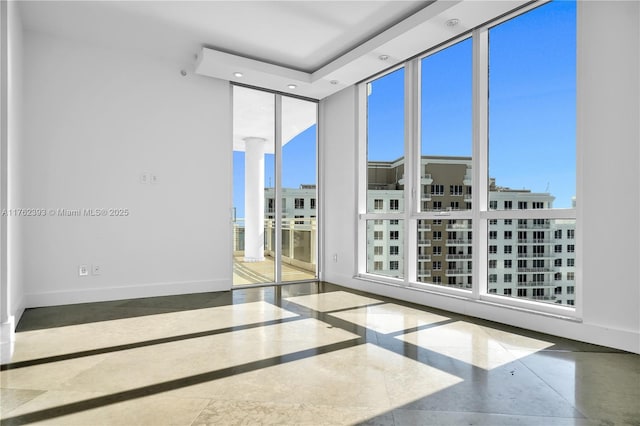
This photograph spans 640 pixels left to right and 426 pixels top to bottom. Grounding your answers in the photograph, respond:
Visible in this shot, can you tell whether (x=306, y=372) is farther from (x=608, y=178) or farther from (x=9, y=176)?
(x=9, y=176)

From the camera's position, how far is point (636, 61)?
8.45ft

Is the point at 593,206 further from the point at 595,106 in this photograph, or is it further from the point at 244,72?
the point at 244,72

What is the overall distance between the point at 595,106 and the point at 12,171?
4.71 metres

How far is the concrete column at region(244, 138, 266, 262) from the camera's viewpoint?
5.19 m

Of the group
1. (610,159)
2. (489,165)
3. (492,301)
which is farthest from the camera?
(489,165)

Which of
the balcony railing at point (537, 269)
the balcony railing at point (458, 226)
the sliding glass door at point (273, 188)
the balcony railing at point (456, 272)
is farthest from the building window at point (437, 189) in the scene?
the sliding glass door at point (273, 188)

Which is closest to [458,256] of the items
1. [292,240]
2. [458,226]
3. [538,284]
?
[458,226]

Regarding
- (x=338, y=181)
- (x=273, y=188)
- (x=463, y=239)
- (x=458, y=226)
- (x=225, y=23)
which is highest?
(x=225, y=23)

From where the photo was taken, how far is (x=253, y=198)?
5.21 m

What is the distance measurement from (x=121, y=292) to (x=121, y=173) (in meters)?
1.37

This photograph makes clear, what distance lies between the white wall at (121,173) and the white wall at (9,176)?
515 mm

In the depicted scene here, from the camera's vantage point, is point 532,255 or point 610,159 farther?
point 532,255

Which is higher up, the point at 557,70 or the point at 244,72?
the point at 244,72

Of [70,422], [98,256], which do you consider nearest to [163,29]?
[98,256]
